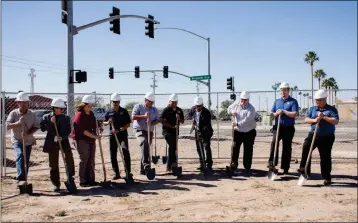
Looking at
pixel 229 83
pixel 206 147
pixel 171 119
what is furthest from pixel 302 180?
pixel 229 83

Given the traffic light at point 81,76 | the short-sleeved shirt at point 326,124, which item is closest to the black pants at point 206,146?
the short-sleeved shirt at point 326,124

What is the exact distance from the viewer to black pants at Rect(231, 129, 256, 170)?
8.45 m

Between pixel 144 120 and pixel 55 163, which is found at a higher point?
pixel 144 120

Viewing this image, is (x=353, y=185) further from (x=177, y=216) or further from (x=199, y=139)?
(x=177, y=216)

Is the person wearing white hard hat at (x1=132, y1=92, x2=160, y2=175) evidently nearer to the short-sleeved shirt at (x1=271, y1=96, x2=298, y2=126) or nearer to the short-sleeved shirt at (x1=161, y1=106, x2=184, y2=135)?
the short-sleeved shirt at (x1=161, y1=106, x2=184, y2=135)

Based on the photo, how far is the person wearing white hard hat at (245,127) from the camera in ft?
27.5

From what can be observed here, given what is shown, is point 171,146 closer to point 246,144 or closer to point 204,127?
point 204,127

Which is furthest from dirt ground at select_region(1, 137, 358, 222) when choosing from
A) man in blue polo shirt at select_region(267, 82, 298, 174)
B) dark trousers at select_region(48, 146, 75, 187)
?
man in blue polo shirt at select_region(267, 82, 298, 174)

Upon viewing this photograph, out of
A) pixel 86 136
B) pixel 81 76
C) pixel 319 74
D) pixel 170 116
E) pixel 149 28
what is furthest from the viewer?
pixel 319 74

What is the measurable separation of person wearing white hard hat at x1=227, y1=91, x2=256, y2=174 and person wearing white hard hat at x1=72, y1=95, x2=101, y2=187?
316cm

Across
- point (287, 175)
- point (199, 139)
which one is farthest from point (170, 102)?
point (287, 175)

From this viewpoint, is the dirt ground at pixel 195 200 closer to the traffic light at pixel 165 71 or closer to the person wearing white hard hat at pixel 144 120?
the person wearing white hard hat at pixel 144 120

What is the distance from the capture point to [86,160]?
24.5 feet

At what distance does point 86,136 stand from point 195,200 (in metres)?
2.59
